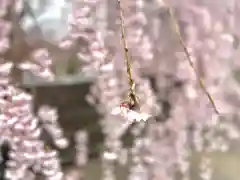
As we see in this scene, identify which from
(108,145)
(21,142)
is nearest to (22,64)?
(21,142)

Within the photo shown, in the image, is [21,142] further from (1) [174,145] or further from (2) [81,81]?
(1) [174,145]

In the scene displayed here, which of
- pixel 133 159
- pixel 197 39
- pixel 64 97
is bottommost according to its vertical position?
pixel 133 159

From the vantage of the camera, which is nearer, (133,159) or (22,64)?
(22,64)

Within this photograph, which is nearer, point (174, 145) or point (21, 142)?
point (21, 142)

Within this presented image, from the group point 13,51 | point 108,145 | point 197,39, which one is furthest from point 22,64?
point 197,39

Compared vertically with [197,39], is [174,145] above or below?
below

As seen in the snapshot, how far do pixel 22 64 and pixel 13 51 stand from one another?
1.1 inches

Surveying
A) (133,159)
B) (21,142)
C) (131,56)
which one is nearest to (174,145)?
(133,159)

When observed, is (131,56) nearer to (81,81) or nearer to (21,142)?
(81,81)

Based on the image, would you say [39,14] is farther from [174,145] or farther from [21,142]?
[174,145]

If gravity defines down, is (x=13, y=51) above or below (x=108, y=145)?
above

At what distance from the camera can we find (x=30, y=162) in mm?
751

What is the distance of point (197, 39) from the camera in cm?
85

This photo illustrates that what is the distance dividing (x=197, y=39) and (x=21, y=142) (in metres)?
0.43
